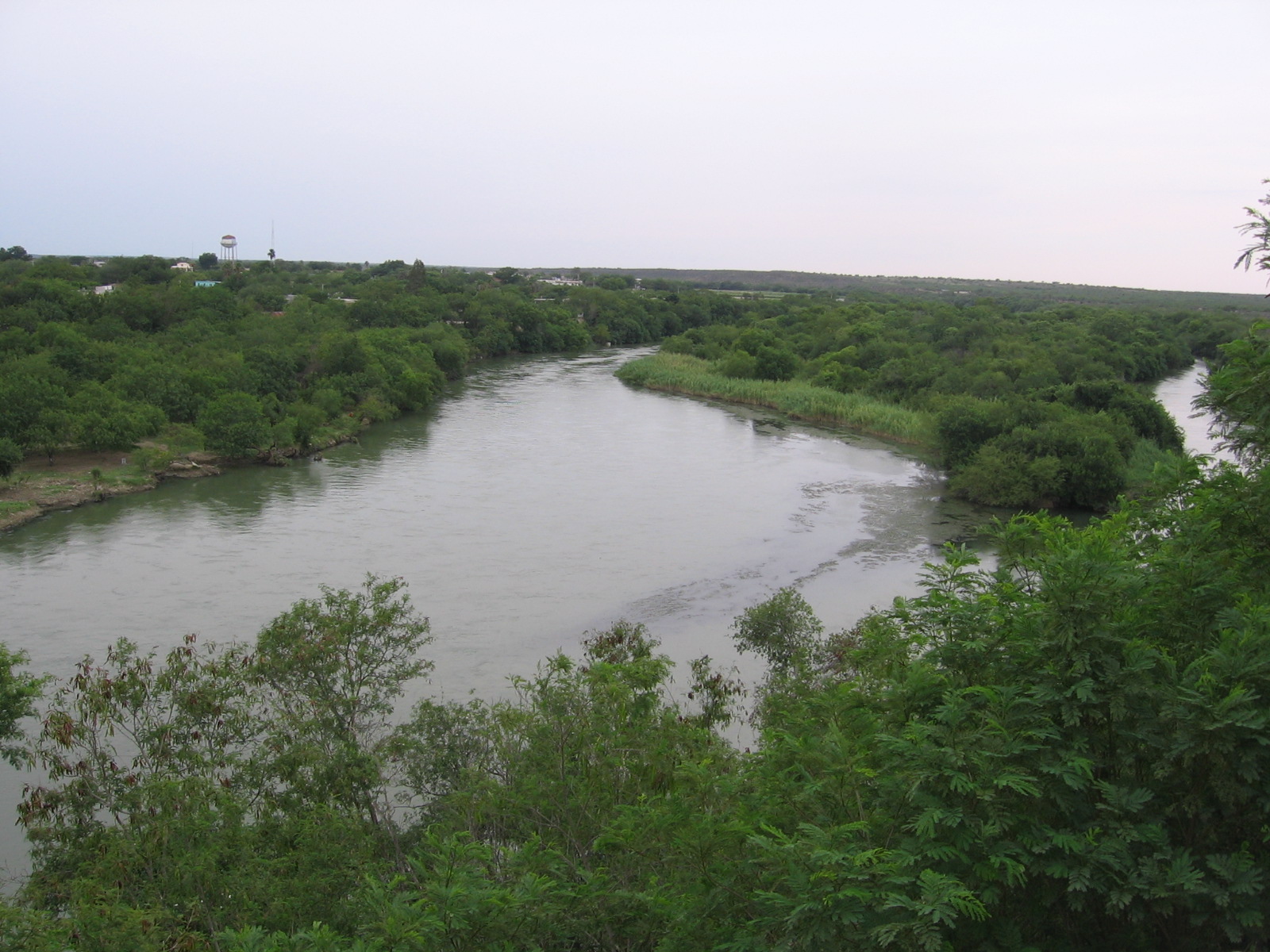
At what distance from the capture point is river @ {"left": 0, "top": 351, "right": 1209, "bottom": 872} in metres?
17.8

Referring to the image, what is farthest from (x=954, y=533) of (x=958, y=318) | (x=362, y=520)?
(x=958, y=318)

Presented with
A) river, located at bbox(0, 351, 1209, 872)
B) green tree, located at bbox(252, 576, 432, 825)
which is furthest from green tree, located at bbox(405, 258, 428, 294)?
green tree, located at bbox(252, 576, 432, 825)

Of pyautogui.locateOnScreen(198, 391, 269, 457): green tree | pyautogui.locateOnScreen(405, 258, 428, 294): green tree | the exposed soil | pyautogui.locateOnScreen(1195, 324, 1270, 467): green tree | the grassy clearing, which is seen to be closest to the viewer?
pyautogui.locateOnScreen(1195, 324, 1270, 467): green tree

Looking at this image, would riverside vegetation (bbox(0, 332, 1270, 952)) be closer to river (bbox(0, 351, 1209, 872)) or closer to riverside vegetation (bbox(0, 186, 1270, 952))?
riverside vegetation (bbox(0, 186, 1270, 952))

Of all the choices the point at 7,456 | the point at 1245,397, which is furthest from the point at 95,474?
the point at 1245,397

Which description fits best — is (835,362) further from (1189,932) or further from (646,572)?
(1189,932)

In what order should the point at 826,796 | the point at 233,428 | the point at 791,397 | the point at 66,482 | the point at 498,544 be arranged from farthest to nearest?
the point at 791,397 → the point at 233,428 → the point at 66,482 → the point at 498,544 → the point at 826,796

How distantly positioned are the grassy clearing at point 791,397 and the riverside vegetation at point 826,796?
2796 centimetres

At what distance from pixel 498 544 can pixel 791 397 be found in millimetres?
26943

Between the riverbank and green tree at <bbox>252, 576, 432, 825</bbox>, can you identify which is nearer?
green tree at <bbox>252, 576, 432, 825</bbox>

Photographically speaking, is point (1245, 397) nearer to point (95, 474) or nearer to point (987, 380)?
point (95, 474)

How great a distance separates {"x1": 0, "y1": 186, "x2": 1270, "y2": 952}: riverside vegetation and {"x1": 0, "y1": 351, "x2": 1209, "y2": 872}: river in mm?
4454

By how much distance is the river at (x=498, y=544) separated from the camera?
17.8 meters

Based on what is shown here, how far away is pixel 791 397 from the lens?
47.2 meters
